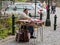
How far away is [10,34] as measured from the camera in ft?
51.0

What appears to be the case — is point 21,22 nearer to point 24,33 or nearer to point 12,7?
point 24,33

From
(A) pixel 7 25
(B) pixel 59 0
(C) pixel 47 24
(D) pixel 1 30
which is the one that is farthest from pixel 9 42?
(B) pixel 59 0

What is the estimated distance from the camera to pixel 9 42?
13.2m

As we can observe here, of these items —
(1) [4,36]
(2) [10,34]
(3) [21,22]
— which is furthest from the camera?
(2) [10,34]

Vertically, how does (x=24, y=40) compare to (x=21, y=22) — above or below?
below

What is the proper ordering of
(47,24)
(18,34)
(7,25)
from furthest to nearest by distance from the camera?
(47,24) → (7,25) → (18,34)

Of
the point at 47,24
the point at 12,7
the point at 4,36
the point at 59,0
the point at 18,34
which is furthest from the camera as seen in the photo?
the point at 59,0

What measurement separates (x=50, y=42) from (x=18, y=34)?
1651mm

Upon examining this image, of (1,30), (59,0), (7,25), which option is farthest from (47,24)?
(59,0)

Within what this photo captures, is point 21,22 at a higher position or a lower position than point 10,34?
higher

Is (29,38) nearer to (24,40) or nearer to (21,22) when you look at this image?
(24,40)

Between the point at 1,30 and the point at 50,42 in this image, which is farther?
the point at 1,30

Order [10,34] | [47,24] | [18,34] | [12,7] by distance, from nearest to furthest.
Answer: [18,34] < [10,34] < [47,24] < [12,7]

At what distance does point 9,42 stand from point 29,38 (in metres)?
1.17
